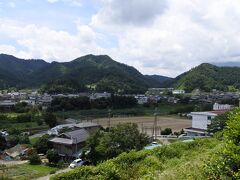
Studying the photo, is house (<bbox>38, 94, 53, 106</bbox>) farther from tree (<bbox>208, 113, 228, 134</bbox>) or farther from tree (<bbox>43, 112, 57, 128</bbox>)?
tree (<bbox>208, 113, 228, 134</bbox>)

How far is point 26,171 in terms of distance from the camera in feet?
105

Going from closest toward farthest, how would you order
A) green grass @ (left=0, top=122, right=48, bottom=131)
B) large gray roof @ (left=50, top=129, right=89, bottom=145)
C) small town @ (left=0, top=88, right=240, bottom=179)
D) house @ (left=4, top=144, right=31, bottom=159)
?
small town @ (left=0, top=88, right=240, bottom=179) < large gray roof @ (left=50, top=129, right=89, bottom=145) < house @ (left=4, top=144, right=31, bottom=159) < green grass @ (left=0, top=122, right=48, bottom=131)

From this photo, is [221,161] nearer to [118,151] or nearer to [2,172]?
[118,151]

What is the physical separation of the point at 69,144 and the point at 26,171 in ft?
24.7

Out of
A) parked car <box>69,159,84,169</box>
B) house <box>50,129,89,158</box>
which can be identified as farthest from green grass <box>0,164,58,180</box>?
house <box>50,129,89,158</box>

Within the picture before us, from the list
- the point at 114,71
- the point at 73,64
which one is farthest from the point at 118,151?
the point at 73,64

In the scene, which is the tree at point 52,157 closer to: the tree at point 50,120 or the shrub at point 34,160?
the shrub at point 34,160

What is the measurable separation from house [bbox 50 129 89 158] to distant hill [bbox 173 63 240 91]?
96.0 metres

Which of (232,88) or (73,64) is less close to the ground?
(73,64)

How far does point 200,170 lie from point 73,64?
600 feet

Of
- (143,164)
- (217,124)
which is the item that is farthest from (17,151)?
(143,164)

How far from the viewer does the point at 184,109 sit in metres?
79.6

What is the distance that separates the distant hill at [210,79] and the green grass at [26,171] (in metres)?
103

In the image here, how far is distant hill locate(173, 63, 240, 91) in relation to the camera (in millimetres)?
131750
